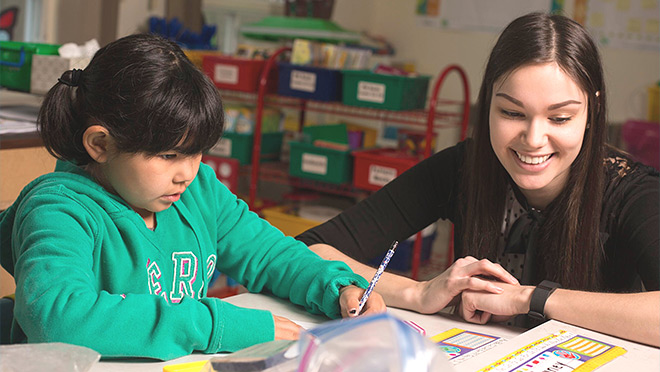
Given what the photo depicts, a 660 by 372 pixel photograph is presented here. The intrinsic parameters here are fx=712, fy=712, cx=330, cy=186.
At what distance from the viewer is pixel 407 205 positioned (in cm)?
149

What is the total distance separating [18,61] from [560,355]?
177 centimetres

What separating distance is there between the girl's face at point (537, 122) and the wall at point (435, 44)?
259cm

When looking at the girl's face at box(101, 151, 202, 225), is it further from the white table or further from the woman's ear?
the white table

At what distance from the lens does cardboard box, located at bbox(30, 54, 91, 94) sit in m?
1.98

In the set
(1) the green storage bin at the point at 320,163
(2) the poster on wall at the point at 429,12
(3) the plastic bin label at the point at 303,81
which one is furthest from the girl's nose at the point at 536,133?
(2) the poster on wall at the point at 429,12

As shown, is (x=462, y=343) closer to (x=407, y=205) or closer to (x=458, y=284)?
(x=458, y=284)

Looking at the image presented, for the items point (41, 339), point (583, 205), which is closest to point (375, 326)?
point (41, 339)

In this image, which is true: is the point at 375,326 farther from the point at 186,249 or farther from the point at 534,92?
the point at 534,92

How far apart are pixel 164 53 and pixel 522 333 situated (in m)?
0.64

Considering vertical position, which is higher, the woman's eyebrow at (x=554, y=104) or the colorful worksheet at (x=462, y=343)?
the woman's eyebrow at (x=554, y=104)

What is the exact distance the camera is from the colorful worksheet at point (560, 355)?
0.88 m

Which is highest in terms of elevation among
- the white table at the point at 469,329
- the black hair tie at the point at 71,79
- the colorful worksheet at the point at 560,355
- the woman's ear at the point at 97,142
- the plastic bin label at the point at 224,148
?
the black hair tie at the point at 71,79

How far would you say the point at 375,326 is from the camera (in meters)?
0.58

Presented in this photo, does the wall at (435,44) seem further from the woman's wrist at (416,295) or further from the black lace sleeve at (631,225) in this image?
the woman's wrist at (416,295)
